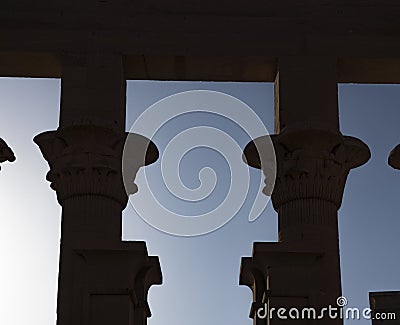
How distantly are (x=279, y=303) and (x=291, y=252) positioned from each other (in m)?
1.05

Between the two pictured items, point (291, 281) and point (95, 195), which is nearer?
point (291, 281)

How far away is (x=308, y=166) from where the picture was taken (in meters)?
24.6

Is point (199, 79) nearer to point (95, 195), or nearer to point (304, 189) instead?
point (304, 189)

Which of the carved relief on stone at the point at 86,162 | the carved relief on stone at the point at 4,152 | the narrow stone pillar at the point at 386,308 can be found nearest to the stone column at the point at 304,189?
the narrow stone pillar at the point at 386,308

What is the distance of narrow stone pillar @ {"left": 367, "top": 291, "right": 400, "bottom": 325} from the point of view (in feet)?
82.4

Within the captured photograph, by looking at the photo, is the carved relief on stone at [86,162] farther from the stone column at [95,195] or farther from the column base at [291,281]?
the column base at [291,281]

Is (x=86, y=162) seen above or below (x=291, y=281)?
above

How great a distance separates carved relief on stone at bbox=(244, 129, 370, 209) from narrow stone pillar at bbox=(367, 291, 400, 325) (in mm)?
2352

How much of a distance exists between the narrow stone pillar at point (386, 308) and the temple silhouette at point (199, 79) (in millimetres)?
47

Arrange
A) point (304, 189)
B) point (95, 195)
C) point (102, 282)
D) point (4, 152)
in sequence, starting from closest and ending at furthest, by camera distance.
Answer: point (102, 282)
point (95, 195)
point (304, 189)
point (4, 152)

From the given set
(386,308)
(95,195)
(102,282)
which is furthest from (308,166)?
(102,282)

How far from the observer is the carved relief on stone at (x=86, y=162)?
24.4 m

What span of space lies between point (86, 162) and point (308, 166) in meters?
4.72

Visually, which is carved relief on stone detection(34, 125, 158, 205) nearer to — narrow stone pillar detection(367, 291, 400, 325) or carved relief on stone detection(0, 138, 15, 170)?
carved relief on stone detection(0, 138, 15, 170)
